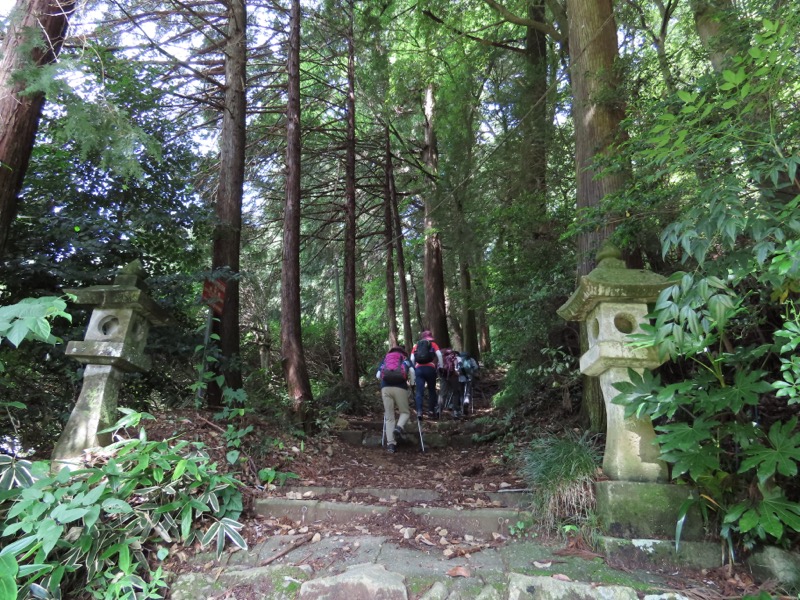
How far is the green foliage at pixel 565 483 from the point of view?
307 cm

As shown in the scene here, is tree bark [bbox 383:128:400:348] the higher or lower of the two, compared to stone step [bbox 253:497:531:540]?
higher

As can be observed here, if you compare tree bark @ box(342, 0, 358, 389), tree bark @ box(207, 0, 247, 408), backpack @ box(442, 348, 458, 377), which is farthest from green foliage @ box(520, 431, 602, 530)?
tree bark @ box(342, 0, 358, 389)

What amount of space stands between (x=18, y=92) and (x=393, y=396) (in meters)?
5.22

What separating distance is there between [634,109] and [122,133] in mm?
4753

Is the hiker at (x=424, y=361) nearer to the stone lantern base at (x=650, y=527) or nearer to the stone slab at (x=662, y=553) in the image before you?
the stone lantern base at (x=650, y=527)

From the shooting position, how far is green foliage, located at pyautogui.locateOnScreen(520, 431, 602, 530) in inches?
121

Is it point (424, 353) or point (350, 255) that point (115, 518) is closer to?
point (424, 353)

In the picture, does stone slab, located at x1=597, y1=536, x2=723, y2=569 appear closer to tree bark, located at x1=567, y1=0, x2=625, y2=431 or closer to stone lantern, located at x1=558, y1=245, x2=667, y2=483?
stone lantern, located at x1=558, y1=245, x2=667, y2=483

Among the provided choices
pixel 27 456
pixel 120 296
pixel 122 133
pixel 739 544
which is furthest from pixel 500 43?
pixel 27 456

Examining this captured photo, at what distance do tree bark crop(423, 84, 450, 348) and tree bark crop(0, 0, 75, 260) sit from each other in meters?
8.30

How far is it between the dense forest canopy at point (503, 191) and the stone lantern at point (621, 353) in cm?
33

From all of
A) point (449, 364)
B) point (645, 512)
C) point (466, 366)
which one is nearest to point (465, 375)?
point (466, 366)

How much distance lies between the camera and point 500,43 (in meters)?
8.55

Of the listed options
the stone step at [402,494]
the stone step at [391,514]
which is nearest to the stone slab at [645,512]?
the stone step at [391,514]
